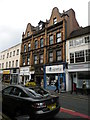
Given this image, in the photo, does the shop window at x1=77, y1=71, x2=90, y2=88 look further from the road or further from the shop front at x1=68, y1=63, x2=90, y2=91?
the road

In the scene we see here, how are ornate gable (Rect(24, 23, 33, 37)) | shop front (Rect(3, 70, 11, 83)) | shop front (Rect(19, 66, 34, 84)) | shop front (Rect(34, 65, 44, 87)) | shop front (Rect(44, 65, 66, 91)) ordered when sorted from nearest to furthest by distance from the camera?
shop front (Rect(44, 65, 66, 91))
shop front (Rect(34, 65, 44, 87))
shop front (Rect(19, 66, 34, 84))
ornate gable (Rect(24, 23, 33, 37))
shop front (Rect(3, 70, 11, 83))

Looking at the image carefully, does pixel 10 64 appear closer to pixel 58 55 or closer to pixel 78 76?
pixel 58 55

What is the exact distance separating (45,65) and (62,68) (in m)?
4.31

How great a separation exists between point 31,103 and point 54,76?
1839 centimetres

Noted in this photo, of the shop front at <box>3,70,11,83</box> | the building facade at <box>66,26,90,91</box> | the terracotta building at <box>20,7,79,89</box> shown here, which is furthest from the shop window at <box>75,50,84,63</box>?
the shop front at <box>3,70,11,83</box>

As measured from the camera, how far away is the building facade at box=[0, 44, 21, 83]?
114ft

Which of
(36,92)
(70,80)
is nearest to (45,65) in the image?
(70,80)

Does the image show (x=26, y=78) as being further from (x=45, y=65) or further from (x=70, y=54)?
(x=70, y=54)

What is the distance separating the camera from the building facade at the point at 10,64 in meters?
34.7

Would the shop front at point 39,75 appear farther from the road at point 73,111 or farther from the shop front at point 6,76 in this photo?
the road at point 73,111

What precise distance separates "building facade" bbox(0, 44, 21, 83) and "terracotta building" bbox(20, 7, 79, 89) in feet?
12.7

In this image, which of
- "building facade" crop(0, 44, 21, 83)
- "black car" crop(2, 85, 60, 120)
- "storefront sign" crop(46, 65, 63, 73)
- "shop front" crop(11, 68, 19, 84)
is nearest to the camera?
"black car" crop(2, 85, 60, 120)

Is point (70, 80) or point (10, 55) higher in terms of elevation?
point (10, 55)

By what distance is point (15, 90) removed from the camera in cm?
666
